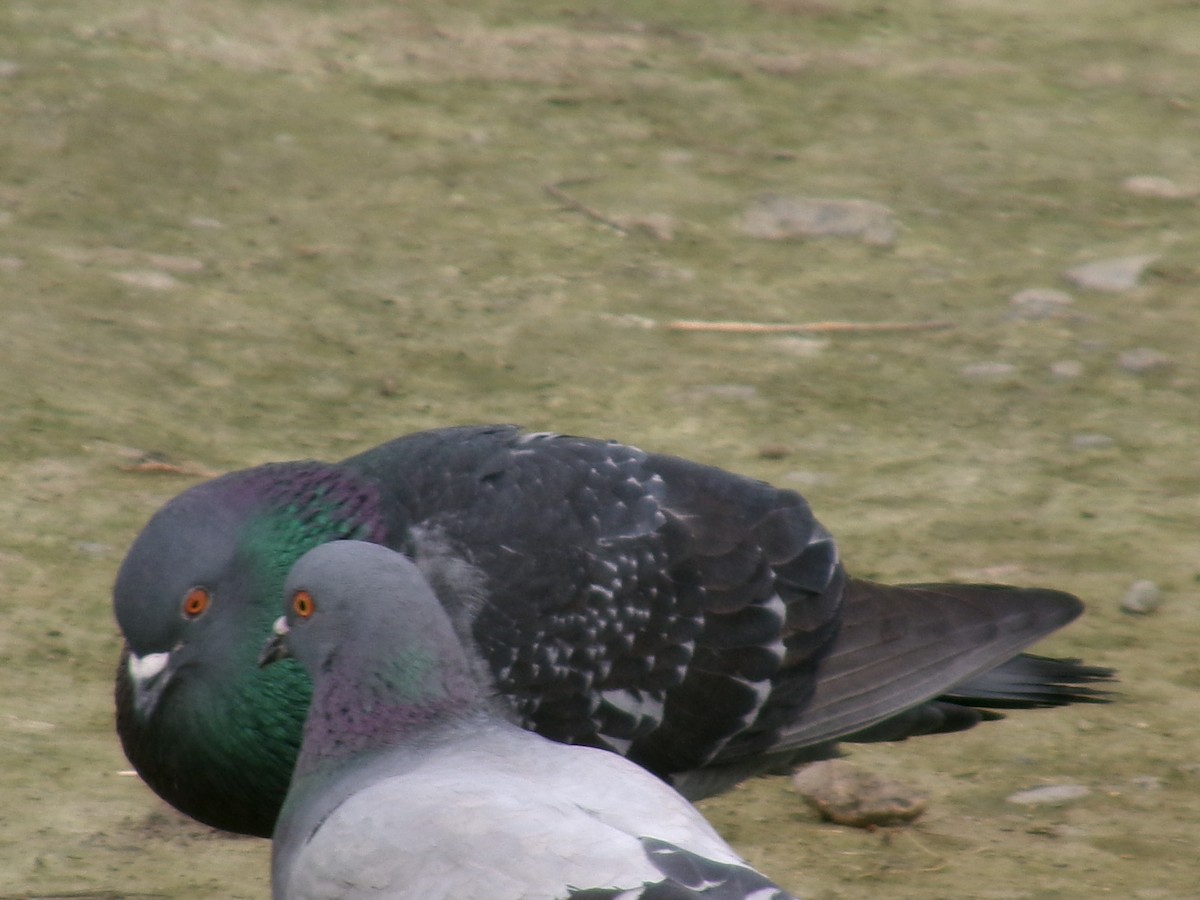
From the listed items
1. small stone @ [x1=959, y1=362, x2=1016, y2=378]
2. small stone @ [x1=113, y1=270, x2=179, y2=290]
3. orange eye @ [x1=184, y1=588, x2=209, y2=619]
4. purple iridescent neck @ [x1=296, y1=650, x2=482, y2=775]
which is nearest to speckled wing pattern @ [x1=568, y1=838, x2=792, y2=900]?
purple iridescent neck @ [x1=296, y1=650, x2=482, y2=775]

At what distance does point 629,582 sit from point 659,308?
2.65 metres

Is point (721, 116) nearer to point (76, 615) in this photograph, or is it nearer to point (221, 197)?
point (221, 197)

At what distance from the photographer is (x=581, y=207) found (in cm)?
699

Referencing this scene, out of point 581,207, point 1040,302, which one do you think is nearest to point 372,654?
point 1040,302

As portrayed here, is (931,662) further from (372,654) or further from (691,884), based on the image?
(691,884)

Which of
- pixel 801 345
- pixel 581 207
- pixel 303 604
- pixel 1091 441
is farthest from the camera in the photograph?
pixel 581 207

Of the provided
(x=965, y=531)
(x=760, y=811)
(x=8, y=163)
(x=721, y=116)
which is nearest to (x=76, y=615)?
(x=760, y=811)

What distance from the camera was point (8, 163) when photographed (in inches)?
271

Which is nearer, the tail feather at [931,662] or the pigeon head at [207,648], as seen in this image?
the pigeon head at [207,648]

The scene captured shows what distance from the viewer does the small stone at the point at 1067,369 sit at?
6.00m

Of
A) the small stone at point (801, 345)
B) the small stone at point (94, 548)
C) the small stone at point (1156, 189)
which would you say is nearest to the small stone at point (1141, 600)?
the small stone at point (801, 345)

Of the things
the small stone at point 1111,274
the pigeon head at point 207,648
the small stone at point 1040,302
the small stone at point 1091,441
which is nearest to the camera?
the pigeon head at point 207,648

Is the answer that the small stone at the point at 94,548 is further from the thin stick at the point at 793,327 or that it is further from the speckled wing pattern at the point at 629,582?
the thin stick at the point at 793,327

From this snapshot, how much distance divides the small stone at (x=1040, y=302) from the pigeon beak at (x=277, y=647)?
368cm
